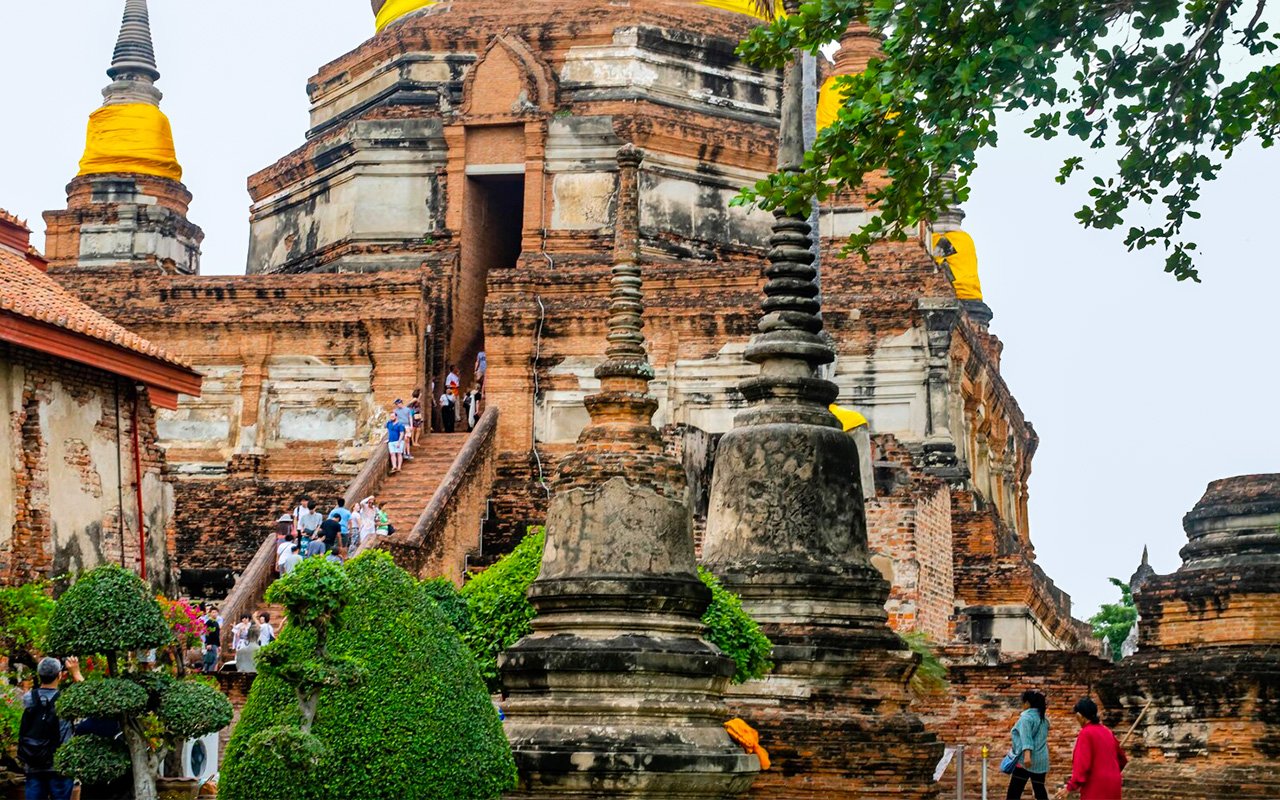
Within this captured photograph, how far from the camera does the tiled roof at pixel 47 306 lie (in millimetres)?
17484

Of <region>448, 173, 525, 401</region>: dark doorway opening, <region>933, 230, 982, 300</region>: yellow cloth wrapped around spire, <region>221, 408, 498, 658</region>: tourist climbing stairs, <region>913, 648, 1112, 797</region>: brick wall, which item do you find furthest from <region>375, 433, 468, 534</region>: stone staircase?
<region>933, 230, 982, 300</region>: yellow cloth wrapped around spire

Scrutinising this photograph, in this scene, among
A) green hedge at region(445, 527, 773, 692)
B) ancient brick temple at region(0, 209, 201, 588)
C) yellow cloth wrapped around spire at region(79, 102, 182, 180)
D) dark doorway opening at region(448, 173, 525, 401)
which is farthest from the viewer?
yellow cloth wrapped around spire at region(79, 102, 182, 180)

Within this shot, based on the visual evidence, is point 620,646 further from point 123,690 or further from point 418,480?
point 418,480

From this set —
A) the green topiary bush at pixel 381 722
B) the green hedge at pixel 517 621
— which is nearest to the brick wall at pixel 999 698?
the green hedge at pixel 517 621

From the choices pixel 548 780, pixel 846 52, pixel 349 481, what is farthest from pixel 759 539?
pixel 846 52

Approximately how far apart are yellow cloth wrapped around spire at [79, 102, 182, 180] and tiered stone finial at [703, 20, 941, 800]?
1972 centimetres

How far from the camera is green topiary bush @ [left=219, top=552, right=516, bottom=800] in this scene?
870 centimetres

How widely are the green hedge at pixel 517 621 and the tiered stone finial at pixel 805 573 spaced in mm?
670

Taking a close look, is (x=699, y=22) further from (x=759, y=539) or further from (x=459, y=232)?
(x=759, y=539)

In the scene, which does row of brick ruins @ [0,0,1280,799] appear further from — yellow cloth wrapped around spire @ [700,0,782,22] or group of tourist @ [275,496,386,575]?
yellow cloth wrapped around spire @ [700,0,782,22]

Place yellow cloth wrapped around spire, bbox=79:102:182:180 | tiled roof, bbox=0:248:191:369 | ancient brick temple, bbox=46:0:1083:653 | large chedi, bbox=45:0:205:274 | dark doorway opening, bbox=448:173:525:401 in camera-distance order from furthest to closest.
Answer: yellow cloth wrapped around spire, bbox=79:102:182:180, large chedi, bbox=45:0:205:274, dark doorway opening, bbox=448:173:525:401, ancient brick temple, bbox=46:0:1083:653, tiled roof, bbox=0:248:191:369

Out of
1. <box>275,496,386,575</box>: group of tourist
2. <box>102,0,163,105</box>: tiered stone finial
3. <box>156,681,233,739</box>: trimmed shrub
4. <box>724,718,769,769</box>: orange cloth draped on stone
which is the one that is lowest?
<box>724,718,769,769</box>: orange cloth draped on stone

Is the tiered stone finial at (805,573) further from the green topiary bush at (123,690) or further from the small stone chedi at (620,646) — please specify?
the green topiary bush at (123,690)

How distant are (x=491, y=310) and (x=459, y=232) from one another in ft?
10.9
